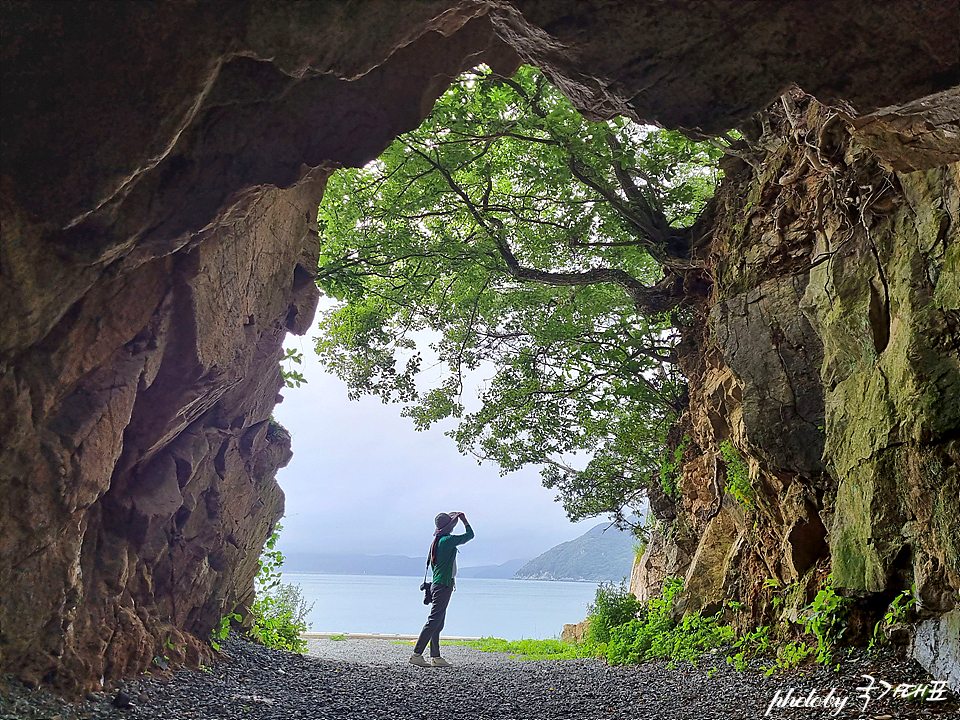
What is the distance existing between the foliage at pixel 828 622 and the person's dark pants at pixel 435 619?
4924mm

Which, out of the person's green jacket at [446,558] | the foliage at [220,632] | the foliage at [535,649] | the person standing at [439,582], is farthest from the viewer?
the foliage at [535,649]

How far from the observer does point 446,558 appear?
9320 mm

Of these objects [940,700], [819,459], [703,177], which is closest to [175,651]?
[940,700]

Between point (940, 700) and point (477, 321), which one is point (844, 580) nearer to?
point (940, 700)

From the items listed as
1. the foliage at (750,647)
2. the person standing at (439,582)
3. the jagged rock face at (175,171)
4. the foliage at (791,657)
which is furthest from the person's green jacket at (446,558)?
the foliage at (791,657)

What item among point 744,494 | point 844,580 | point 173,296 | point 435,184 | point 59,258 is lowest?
point 844,580

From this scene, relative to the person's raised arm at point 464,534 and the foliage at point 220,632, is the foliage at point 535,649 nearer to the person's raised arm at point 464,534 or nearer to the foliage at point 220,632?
the person's raised arm at point 464,534

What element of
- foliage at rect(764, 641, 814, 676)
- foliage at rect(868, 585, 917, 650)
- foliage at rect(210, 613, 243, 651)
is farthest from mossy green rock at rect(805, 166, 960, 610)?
foliage at rect(210, 613, 243, 651)

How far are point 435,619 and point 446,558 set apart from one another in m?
0.88

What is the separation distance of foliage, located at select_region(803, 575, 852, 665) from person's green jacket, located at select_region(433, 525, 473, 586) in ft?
16.1

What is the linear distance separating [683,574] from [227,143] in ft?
31.9

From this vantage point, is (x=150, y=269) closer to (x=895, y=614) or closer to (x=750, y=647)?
(x=895, y=614)

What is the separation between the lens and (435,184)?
34.7 feet

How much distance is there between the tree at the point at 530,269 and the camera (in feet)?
31.9
